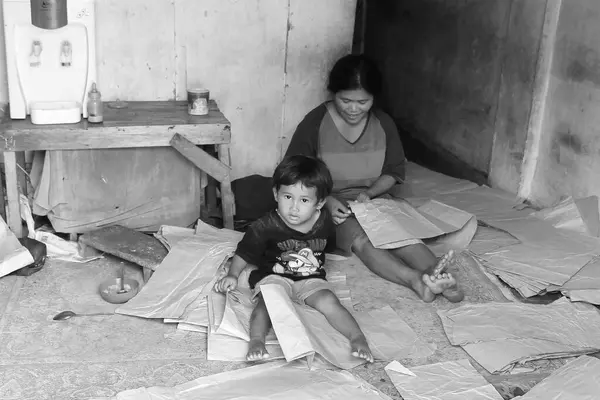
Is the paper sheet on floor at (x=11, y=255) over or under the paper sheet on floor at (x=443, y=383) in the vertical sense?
over

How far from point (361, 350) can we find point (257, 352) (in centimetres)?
36

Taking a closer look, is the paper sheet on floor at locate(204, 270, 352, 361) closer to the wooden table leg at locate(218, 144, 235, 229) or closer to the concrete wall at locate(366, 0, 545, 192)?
the wooden table leg at locate(218, 144, 235, 229)

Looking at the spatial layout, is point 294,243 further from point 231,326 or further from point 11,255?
point 11,255

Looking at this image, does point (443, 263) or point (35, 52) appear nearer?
point (443, 263)

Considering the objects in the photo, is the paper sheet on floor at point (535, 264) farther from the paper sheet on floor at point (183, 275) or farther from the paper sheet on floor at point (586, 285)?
the paper sheet on floor at point (183, 275)

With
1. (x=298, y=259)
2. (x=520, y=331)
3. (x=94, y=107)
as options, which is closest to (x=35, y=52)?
(x=94, y=107)

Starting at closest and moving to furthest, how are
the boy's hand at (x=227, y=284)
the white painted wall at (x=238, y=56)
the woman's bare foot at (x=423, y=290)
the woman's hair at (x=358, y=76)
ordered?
the boy's hand at (x=227, y=284) → the woman's bare foot at (x=423, y=290) → the woman's hair at (x=358, y=76) → the white painted wall at (x=238, y=56)

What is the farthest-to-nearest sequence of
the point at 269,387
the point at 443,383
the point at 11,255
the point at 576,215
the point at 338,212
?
the point at 576,215 → the point at 338,212 → the point at 11,255 → the point at 443,383 → the point at 269,387

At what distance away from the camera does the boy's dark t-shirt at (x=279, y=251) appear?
283cm

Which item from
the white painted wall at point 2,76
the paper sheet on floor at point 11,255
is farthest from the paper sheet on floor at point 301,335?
the white painted wall at point 2,76

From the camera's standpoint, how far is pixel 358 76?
328 cm

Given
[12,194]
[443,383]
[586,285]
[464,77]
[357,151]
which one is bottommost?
[443,383]

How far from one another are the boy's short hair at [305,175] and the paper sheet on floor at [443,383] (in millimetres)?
771

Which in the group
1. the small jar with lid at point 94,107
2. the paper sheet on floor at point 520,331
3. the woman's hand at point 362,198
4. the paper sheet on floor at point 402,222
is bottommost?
the paper sheet on floor at point 520,331
